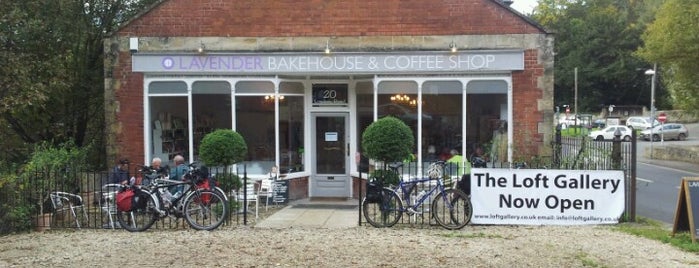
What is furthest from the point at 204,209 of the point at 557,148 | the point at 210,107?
the point at 557,148

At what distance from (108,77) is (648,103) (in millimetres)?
70683

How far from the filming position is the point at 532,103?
1253cm

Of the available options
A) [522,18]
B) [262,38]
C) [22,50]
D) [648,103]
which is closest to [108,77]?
[22,50]

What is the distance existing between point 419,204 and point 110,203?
5.18m

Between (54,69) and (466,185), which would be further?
(54,69)

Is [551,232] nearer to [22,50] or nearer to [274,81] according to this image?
[274,81]

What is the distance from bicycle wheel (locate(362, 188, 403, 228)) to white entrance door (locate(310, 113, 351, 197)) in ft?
13.4

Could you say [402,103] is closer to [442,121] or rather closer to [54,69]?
[442,121]

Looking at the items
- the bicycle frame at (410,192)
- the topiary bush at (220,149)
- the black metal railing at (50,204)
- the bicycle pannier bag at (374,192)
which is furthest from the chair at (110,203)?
the bicycle frame at (410,192)

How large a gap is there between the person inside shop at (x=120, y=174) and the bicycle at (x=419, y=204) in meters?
4.42

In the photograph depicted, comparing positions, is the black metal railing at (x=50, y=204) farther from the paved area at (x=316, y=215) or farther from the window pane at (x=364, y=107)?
the window pane at (x=364, y=107)

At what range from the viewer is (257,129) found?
43.8ft

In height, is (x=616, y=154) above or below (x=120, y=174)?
above

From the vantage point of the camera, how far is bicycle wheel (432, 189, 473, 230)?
30.4ft
